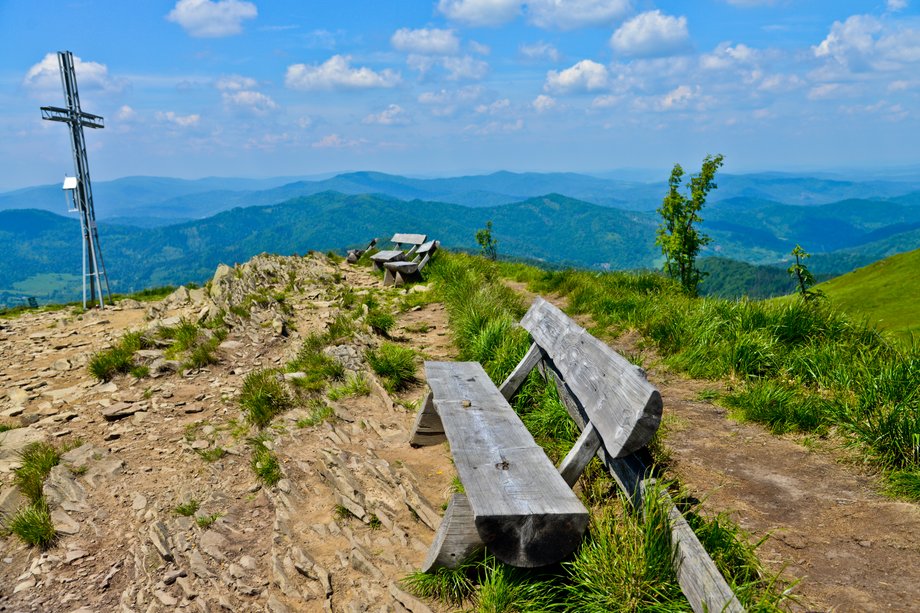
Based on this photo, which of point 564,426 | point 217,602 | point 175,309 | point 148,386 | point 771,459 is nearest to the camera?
point 217,602

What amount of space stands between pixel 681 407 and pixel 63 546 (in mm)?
7171

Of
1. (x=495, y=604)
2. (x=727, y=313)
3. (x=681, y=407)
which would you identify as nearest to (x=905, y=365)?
(x=681, y=407)

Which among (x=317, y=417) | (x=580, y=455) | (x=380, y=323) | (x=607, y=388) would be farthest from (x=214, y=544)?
→ (x=380, y=323)

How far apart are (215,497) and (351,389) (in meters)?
2.40

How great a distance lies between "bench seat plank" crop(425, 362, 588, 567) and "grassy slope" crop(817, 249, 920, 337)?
214 ft

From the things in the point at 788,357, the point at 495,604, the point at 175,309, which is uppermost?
the point at 788,357

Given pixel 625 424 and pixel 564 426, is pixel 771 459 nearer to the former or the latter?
pixel 564 426

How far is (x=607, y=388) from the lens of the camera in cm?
414

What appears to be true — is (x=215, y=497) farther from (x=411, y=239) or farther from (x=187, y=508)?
(x=411, y=239)

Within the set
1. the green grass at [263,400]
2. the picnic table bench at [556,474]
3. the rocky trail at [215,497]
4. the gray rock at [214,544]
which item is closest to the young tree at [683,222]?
the rocky trail at [215,497]

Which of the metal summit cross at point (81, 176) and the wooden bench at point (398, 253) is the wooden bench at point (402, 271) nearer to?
the wooden bench at point (398, 253)

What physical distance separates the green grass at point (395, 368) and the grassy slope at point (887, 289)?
2486 inches

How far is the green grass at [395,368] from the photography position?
326 inches

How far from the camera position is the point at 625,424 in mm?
3646
